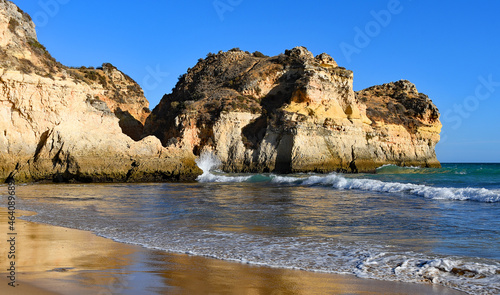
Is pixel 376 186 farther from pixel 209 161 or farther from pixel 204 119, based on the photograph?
pixel 204 119

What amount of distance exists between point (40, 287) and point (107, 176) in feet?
62.6

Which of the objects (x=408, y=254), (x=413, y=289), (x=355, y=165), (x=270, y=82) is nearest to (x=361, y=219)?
(x=408, y=254)

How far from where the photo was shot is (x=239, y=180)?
25484mm

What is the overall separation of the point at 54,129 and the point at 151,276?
19.3m

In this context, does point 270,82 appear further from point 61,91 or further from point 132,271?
point 132,271

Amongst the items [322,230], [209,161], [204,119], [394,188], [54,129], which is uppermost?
[204,119]

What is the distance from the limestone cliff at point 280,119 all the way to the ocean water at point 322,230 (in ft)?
58.8

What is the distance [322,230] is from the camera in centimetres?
768

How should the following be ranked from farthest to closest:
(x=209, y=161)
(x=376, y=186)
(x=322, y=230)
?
(x=209, y=161), (x=376, y=186), (x=322, y=230)

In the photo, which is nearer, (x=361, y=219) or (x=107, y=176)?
(x=361, y=219)

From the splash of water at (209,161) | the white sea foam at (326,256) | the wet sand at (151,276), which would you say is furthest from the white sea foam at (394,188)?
the wet sand at (151,276)

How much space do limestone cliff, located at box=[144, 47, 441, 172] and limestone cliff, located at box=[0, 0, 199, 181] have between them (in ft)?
20.3

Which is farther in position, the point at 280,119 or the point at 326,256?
the point at 280,119

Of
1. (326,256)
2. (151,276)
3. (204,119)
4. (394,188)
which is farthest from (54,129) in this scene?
(326,256)
